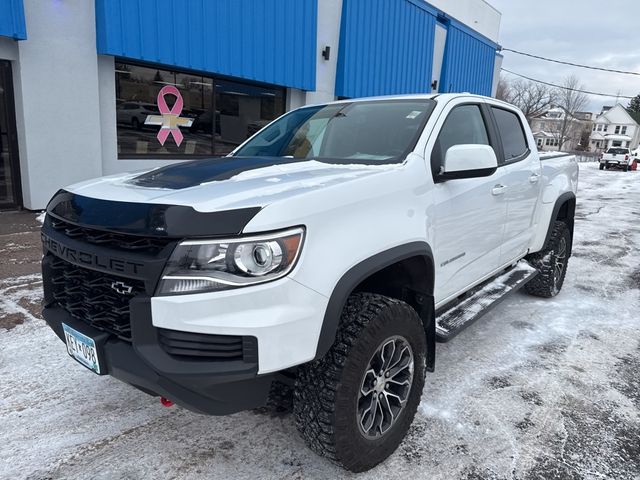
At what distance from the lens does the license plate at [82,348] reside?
6.83 ft

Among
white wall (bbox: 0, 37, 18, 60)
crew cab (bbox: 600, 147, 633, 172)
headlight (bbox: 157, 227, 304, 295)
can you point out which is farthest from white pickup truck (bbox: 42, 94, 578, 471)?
crew cab (bbox: 600, 147, 633, 172)

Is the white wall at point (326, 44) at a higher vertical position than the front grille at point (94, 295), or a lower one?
higher

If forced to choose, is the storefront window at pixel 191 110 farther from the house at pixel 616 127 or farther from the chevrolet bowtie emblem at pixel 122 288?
the house at pixel 616 127

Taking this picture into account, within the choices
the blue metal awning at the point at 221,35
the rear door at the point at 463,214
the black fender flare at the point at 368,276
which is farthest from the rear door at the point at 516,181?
the blue metal awning at the point at 221,35

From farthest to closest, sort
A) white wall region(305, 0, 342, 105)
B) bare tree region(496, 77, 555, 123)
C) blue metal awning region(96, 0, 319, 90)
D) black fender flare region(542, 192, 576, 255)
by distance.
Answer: bare tree region(496, 77, 555, 123) < white wall region(305, 0, 342, 105) < blue metal awning region(96, 0, 319, 90) < black fender flare region(542, 192, 576, 255)

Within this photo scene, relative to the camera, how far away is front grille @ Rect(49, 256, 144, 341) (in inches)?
77.7

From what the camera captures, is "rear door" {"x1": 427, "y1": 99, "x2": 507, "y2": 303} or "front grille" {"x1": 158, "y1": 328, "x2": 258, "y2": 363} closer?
"front grille" {"x1": 158, "y1": 328, "x2": 258, "y2": 363}

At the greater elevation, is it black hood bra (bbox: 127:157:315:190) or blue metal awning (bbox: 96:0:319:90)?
blue metal awning (bbox: 96:0:319:90)

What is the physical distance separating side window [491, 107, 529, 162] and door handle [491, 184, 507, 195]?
1.20 ft

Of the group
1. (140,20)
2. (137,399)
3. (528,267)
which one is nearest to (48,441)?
(137,399)

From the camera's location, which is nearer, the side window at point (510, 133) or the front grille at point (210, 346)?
the front grille at point (210, 346)

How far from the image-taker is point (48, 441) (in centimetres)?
248

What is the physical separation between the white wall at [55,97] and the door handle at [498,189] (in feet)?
22.9

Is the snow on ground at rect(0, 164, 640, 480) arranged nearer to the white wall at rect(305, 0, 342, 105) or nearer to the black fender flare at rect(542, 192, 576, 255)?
the black fender flare at rect(542, 192, 576, 255)
